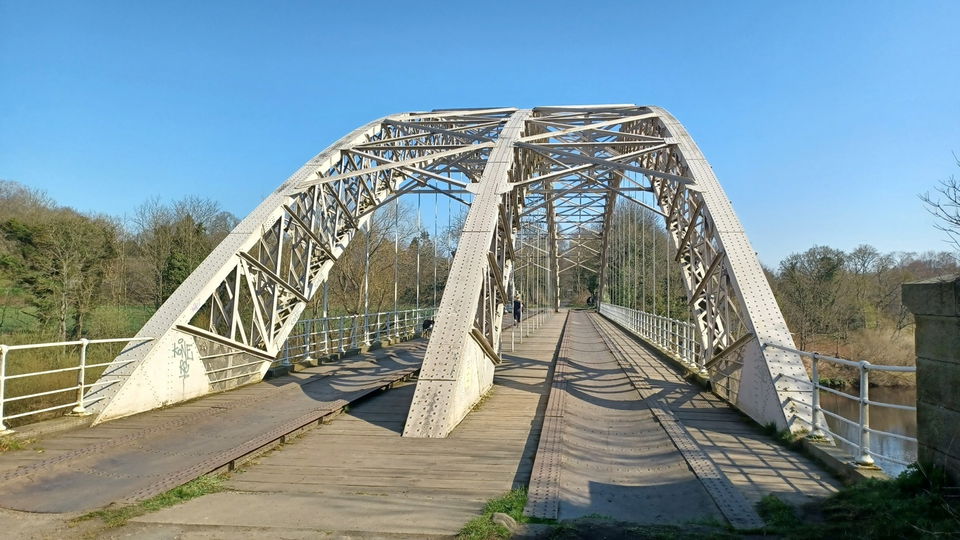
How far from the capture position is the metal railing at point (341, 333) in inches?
575

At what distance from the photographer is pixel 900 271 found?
42.2m

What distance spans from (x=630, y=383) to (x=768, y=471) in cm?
631

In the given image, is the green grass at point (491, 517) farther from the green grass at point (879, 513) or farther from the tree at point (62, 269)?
the tree at point (62, 269)

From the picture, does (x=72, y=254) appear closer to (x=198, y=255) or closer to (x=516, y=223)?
(x=198, y=255)

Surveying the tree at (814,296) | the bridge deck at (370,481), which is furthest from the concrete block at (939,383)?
the tree at (814,296)

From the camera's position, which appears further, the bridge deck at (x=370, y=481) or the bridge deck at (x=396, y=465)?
the bridge deck at (x=396, y=465)

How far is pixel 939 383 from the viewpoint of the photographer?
411cm

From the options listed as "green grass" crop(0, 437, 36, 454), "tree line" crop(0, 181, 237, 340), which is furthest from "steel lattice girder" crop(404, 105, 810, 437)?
"tree line" crop(0, 181, 237, 340)

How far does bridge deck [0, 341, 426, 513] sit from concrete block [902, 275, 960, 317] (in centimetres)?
598

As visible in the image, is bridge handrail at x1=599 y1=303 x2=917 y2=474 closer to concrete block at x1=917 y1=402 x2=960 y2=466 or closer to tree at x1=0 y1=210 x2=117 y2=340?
concrete block at x1=917 y1=402 x2=960 y2=466

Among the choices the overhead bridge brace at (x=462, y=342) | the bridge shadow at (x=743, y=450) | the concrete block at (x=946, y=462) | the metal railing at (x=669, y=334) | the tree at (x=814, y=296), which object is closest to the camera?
the concrete block at (x=946, y=462)

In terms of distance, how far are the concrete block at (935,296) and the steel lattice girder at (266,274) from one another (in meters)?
8.39

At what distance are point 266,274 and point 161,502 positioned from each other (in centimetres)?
744

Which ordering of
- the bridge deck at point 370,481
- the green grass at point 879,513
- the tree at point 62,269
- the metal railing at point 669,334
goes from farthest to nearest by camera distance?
the tree at point 62,269
the metal railing at point 669,334
the bridge deck at point 370,481
the green grass at point 879,513
